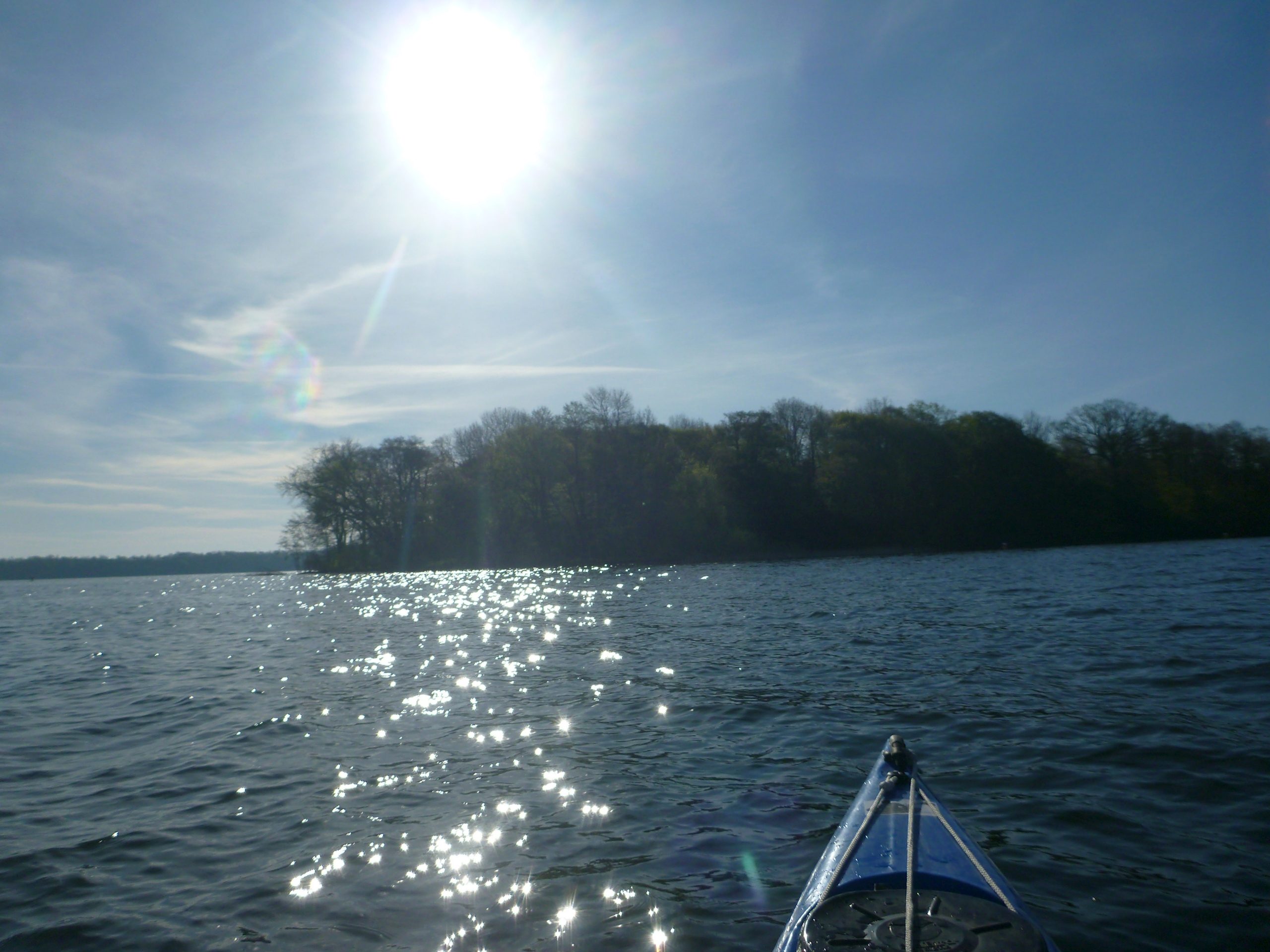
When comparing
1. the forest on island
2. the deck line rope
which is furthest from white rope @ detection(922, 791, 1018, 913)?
the forest on island

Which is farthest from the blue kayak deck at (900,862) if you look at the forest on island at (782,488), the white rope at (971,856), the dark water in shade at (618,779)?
the forest on island at (782,488)

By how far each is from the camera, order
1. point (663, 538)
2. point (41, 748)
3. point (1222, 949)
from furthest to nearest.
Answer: point (663, 538)
point (41, 748)
point (1222, 949)

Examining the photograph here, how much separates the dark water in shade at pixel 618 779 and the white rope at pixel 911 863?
99 cm

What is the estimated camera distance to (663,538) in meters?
73.3

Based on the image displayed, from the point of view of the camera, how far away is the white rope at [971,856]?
14.9ft

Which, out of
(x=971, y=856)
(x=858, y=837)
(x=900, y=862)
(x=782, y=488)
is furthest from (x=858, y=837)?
(x=782, y=488)

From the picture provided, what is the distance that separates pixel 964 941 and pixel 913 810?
1.50 metres

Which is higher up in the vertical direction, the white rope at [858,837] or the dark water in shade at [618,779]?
Result: the white rope at [858,837]

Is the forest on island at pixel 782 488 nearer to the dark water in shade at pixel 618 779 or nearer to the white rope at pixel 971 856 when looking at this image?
the dark water in shade at pixel 618 779

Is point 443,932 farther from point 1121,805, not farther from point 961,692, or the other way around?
point 961,692

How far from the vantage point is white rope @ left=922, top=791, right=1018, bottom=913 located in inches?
179

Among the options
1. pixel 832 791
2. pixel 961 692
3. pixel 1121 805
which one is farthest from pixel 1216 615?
pixel 832 791

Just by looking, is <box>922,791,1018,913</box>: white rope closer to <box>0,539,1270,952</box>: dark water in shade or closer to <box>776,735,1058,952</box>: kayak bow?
<box>776,735,1058,952</box>: kayak bow

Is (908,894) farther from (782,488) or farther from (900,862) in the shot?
(782,488)
